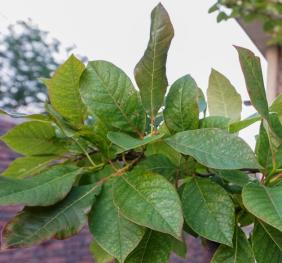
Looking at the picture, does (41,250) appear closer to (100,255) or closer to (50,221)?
(100,255)

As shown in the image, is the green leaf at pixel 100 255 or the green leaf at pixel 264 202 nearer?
the green leaf at pixel 264 202

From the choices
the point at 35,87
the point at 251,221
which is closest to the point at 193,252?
the point at 251,221

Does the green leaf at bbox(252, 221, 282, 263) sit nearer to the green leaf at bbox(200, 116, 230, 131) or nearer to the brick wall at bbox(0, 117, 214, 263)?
the green leaf at bbox(200, 116, 230, 131)

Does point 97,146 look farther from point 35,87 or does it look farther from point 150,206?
point 35,87

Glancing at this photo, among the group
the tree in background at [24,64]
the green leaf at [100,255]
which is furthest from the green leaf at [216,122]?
the tree in background at [24,64]

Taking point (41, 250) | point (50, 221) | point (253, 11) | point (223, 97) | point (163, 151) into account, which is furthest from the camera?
point (41, 250)

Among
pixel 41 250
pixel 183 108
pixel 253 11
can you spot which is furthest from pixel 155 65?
pixel 41 250

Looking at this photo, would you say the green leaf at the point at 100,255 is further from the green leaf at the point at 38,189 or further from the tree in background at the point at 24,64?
the tree in background at the point at 24,64

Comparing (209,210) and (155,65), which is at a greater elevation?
(155,65)
